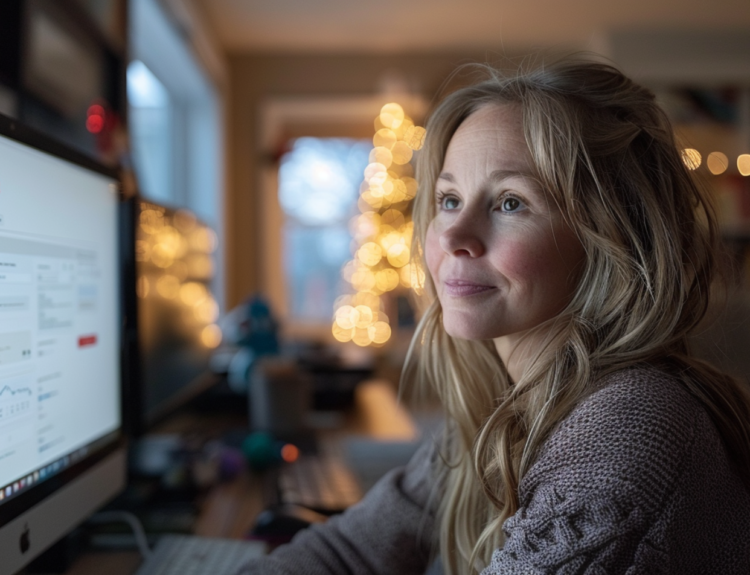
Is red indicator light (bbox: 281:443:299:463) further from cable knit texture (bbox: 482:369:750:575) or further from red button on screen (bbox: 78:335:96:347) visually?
cable knit texture (bbox: 482:369:750:575)

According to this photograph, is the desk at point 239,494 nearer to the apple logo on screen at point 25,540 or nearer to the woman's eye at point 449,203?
the apple logo on screen at point 25,540

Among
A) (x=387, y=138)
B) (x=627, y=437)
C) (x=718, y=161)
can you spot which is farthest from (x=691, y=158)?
(x=718, y=161)

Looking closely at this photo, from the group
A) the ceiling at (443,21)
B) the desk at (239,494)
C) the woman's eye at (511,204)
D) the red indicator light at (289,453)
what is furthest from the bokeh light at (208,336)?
the ceiling at (443,21)

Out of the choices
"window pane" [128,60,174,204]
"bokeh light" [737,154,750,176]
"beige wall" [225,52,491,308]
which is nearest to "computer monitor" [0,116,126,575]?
"window pane" [128,60,174,204]

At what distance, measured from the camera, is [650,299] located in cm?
73

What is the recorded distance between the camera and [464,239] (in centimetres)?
75

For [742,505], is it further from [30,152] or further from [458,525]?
[30,152]

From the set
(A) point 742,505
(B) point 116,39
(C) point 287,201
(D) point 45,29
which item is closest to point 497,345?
(A) point 742,505

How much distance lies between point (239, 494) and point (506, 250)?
75cm

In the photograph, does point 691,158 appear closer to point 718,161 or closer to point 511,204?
point 511,204

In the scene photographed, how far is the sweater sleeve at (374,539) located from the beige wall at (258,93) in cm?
318

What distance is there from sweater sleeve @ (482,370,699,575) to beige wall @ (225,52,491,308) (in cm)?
355

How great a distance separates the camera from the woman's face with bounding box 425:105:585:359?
0.75 metres

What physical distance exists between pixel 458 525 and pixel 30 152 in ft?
2.24
